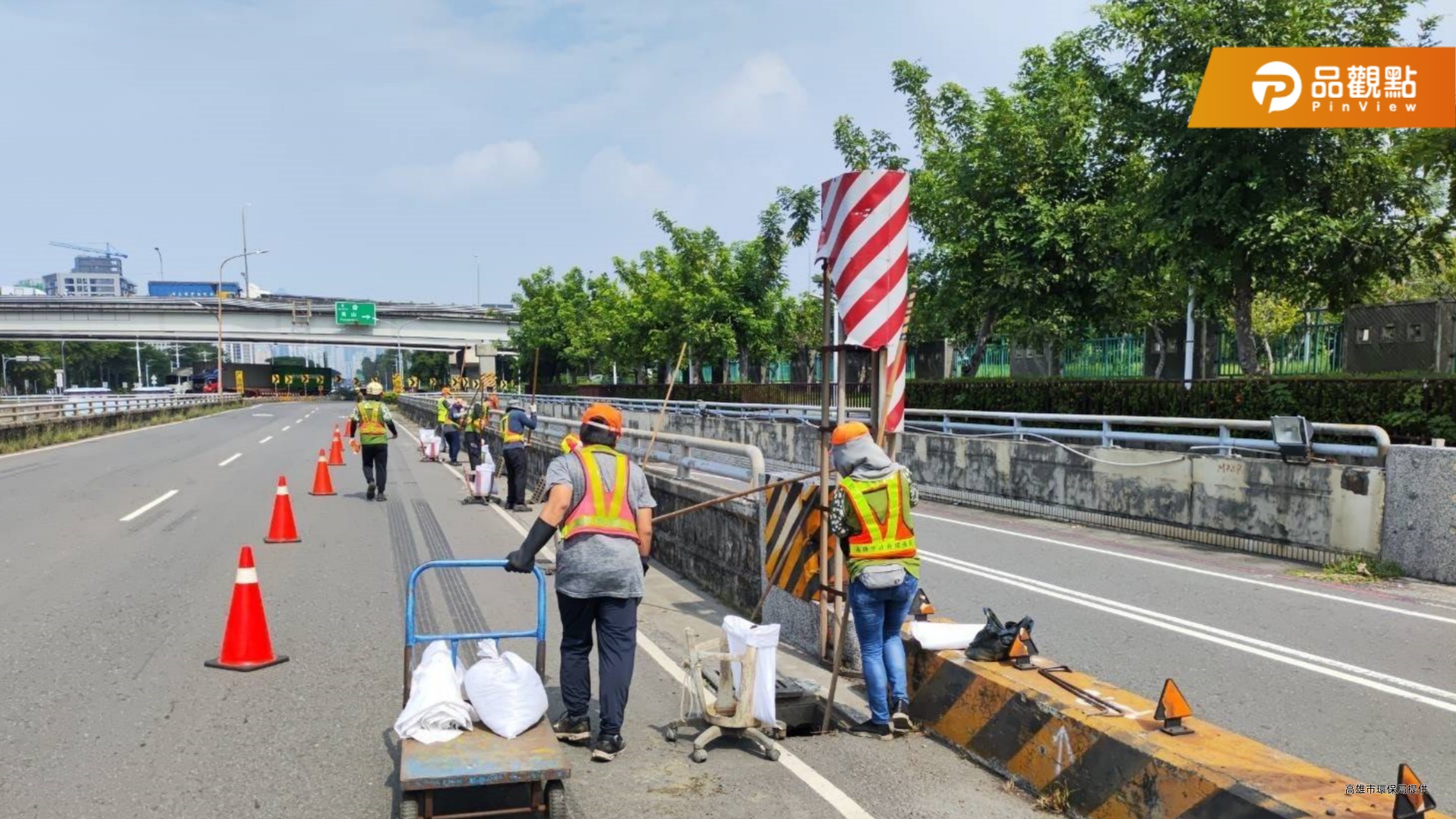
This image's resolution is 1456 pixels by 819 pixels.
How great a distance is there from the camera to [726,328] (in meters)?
43.8

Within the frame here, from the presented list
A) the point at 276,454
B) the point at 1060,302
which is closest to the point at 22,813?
the point at 1060,302

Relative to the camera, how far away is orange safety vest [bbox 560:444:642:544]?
5129 mm

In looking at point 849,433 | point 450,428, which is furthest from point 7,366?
point 849,433

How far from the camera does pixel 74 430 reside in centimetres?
3247

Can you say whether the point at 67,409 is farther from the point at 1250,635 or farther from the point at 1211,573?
the point at 1250,635

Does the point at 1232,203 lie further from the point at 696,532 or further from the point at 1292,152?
the point at 696,532

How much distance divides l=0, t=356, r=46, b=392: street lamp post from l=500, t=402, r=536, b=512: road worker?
342ft

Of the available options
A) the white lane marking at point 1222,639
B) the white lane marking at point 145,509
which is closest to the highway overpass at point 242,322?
the white lane marking at point 145,509

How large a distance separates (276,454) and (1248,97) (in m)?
23.8

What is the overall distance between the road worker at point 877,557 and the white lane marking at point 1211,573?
5303 mm

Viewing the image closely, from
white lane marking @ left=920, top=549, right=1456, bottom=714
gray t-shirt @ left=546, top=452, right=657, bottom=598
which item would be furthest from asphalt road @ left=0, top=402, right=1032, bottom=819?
white lane marking @ left=920, top=549, right=1456, bottom=714

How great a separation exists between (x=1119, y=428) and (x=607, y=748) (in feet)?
52.7

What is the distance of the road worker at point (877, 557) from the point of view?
5.36 metres

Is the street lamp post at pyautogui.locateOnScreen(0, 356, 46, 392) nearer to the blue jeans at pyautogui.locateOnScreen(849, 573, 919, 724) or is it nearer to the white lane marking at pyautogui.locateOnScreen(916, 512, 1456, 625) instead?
the white lane marking at pyautogui.locateOnScreen(916, 512, 1456, 625)
